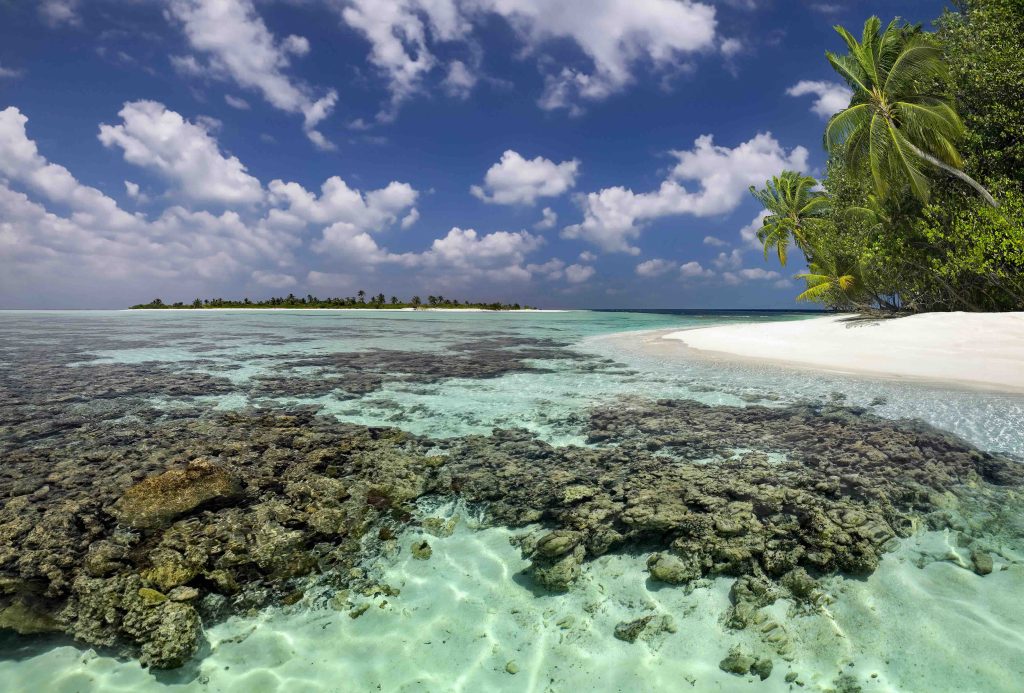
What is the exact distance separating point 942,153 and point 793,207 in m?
23.8

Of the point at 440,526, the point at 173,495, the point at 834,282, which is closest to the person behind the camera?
the point at 440,526

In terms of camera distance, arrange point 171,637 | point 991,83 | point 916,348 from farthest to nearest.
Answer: point 991,83 → point 916,348 → point 171,637

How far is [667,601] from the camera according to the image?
3.65 metres

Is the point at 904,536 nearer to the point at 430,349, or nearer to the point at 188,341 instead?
the point at 430,349

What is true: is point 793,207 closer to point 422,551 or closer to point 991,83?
point 991,83

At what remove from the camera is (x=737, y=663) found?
301 cm

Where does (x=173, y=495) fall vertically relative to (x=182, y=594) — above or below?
above

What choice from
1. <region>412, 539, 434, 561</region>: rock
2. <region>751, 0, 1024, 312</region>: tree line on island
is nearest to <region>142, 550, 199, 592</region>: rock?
<region>412, 539, 434, 561</region>: rock

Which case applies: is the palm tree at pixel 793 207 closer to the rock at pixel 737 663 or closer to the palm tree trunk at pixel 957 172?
the palm tree trunk at pixel 957 172

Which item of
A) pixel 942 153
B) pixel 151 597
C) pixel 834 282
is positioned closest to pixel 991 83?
pixel 942 153

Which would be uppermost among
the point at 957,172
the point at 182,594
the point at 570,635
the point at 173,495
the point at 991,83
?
the point at 991,83

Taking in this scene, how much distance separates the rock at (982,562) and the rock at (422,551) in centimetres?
460

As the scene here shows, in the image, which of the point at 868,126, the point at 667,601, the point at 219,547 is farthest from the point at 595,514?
the point at 868,126

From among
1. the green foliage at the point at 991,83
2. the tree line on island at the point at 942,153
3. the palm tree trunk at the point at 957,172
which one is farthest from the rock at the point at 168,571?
the green foliage at the point at 991,83
